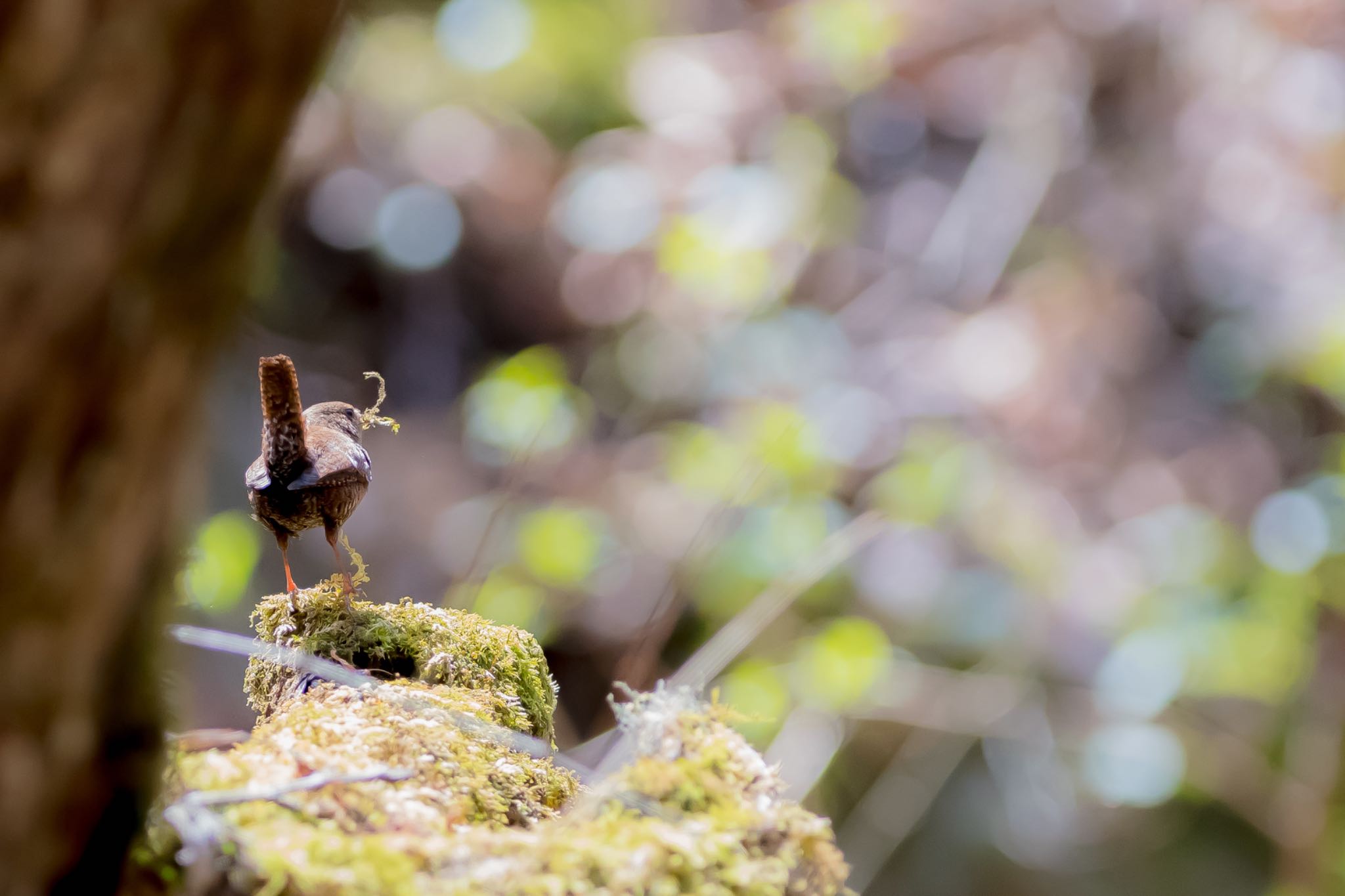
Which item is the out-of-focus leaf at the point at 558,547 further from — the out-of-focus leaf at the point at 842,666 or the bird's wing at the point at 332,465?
the bird's wing at the point at 332,465

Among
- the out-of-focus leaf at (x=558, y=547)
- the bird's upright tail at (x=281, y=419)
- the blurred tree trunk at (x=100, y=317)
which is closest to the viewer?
the blurred tree trunk at (x=100, y=317)

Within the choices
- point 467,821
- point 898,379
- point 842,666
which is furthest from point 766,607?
point 467,821

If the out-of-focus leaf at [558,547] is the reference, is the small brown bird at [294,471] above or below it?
Result: above

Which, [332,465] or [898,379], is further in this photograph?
[898,379]

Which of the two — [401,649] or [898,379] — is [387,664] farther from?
[898,379]

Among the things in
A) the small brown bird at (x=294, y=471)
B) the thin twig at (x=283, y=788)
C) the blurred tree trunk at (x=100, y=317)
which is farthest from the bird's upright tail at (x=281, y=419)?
the blurred tree trunk at (x=100, y=317)

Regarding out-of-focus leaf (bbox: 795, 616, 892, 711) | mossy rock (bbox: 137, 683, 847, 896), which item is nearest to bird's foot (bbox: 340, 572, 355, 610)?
mossy rock (bbox: 137, 683, 847, 896)

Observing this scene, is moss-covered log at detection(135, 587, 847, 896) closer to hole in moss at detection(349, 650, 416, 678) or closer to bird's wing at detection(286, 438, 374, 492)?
hole in moss at detection(349, 650, 416, 678)
